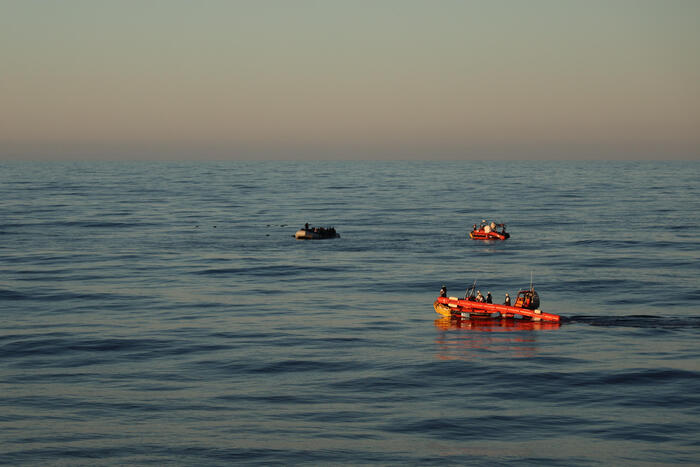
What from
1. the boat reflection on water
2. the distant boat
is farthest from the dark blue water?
the distant boat

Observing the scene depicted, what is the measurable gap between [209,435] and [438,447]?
12.7m

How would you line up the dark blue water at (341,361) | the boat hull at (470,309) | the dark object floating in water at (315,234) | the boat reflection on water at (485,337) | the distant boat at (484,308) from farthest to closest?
the dark object floating in water at (315,234) < the boat hull at (470,309) < the distant boat at (484,308) < the boat reflection on water at (485,337) < the dark blue water at (341,361)

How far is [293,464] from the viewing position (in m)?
44.1

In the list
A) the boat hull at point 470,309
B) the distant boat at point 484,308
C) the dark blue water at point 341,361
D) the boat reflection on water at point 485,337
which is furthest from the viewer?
the boat hull at point 470,309

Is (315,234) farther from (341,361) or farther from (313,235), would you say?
(341,361)

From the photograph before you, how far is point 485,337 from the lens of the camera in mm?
74812

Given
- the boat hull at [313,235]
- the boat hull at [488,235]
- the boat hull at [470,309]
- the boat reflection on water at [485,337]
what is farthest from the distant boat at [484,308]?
the boat hull at [313,235]

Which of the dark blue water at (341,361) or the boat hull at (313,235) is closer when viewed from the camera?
the dark blue water at (341,361)

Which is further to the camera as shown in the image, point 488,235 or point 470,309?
point 488,235

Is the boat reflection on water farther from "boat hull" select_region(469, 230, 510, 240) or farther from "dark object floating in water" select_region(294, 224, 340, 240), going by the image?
"dark object floating in water" select_region(294, 224, 340, 240)

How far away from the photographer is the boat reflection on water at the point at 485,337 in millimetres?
67938

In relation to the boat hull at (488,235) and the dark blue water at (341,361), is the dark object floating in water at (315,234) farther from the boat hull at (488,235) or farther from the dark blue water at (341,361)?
the boat hull at (488,235)

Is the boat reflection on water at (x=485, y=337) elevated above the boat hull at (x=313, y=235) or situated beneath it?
situated beneath

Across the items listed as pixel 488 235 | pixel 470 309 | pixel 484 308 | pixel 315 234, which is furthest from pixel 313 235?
pixel 484 308
